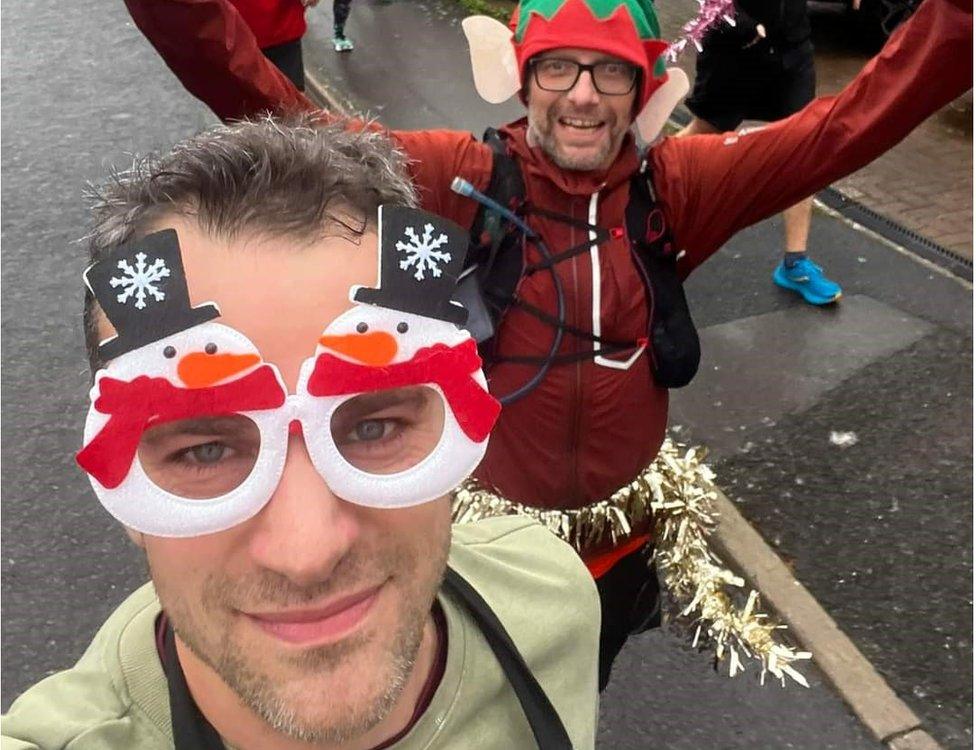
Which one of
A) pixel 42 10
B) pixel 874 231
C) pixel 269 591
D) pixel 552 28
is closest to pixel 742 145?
pixel 552 28

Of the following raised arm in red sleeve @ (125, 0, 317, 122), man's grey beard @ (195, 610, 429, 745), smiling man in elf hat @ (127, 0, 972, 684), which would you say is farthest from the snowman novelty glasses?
smiling man in elf hat @ (127, 0, 972, 684)

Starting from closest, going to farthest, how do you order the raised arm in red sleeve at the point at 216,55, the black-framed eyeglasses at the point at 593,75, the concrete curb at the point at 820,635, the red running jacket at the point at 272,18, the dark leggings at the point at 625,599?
1. the raised arm in red sleeve at the point at 216,55
2. the black-framed eyeglasses at the point at 593,75
3. the dark leggings at the point at 625,599
4. the concrete curb at the point at 820,635
5. the red running jacket at the point at 272,18

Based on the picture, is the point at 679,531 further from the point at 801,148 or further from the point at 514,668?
the point at 514,668

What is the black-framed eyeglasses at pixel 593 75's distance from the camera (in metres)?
2.37

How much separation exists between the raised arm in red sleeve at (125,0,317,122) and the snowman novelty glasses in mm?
910

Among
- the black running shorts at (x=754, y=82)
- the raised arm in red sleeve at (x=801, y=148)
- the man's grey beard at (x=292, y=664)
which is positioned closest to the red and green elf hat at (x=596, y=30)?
the raised arm in red sleeve at (x=801, y=148)

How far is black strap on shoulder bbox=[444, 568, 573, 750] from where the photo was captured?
1.43 meters

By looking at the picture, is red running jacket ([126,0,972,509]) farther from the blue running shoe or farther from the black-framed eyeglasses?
the blue running shoe

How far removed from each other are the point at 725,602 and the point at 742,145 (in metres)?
1.44

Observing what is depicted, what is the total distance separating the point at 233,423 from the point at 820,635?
9.15 ft

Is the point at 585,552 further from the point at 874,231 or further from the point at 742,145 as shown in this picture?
the point at 874,231

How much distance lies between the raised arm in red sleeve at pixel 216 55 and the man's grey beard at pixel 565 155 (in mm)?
577

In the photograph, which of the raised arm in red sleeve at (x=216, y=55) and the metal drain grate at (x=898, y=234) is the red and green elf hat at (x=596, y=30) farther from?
the metal drain grate at (x=898, y=234)

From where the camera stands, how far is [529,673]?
4.80 feet
